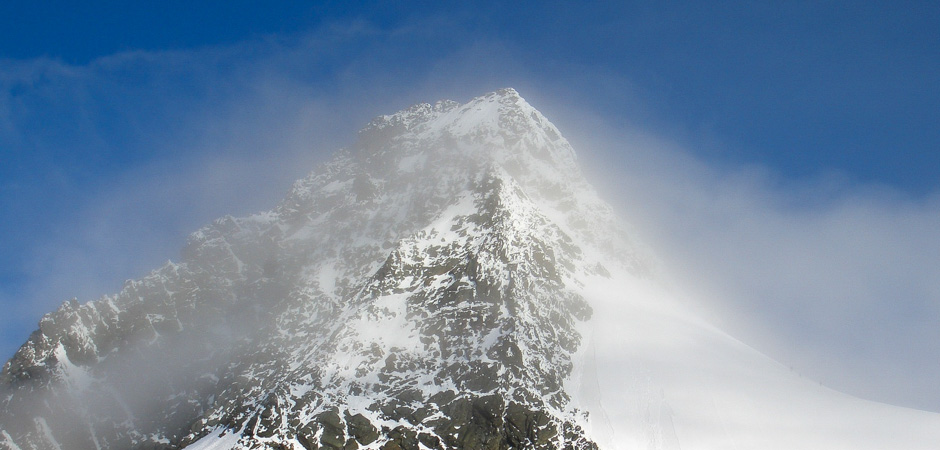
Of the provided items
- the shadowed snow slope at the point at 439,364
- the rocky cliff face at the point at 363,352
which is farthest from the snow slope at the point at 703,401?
the rocky cliff face at the point at 363,352

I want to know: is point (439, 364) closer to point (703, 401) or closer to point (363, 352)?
point (363, 352)

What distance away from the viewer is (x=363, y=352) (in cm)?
13950

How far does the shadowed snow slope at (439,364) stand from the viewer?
415 feet

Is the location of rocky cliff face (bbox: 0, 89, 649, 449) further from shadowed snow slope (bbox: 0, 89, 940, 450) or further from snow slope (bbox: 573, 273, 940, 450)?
snow slope (bbox: 573, 273, 940, 450)

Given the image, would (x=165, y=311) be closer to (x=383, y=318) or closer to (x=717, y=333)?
(x=383, y=318)

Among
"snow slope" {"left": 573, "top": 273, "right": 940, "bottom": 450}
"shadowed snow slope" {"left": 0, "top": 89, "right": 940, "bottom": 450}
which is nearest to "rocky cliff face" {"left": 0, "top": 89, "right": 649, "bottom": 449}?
"shadowed snow slope" {"left": 0, "top": 89, "right": 940, "bottom": 450}

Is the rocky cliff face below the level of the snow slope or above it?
above

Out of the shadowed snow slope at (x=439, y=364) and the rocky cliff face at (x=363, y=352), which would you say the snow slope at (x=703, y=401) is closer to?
the shadowed snow slope at (x=439, y=364)

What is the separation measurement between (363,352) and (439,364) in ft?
54.7

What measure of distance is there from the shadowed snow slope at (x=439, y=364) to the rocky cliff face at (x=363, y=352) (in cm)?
47

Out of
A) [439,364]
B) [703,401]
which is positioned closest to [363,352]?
[439,364]

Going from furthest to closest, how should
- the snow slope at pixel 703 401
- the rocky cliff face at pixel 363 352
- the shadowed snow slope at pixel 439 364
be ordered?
the snow slope at pixel 703 401
the shadowed snow slope at pixel 439 364
the rocky cliff face at pixel 363 352

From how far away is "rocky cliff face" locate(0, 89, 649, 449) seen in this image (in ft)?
408

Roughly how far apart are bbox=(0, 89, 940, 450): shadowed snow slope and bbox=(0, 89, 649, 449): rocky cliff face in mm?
467
